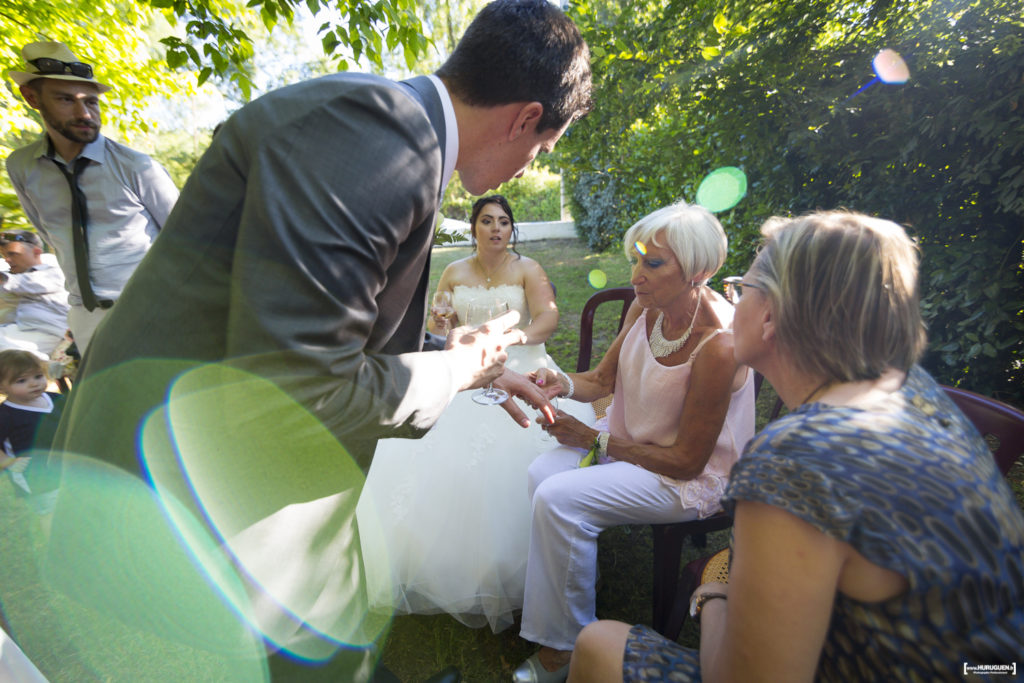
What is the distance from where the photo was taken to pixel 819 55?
385 centimetres

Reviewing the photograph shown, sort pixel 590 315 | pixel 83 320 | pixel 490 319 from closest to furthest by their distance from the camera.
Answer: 1. pixel 490 319
2. pixel 83 320
3. pixel 590 315

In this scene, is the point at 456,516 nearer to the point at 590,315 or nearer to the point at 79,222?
the point at 590,315

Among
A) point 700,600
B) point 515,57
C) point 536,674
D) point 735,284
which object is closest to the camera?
point 515,57

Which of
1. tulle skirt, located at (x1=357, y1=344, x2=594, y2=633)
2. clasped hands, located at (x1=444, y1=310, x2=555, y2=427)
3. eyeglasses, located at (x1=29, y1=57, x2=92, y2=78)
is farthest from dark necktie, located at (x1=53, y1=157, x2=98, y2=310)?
clasped hands, located at (x1=444, y1=310, x2=555, y2=427)

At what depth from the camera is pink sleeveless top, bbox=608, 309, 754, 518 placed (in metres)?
2.39

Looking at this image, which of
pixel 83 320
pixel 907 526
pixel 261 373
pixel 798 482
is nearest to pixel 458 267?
pixel 83 320

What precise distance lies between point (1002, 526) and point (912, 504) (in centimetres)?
26

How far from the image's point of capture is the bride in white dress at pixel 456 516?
8.82 ft

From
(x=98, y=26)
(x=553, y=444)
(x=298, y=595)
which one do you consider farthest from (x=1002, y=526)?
(x=98, y=26)

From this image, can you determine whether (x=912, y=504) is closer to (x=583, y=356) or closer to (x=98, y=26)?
(x=583, y=356)

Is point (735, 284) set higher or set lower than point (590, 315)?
higher

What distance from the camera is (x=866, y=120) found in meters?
3.69

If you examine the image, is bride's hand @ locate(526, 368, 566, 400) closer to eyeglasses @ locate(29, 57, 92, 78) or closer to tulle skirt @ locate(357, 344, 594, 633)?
tulle skirt @ locate(357, 344, 594, 633)

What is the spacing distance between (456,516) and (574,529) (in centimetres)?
85
